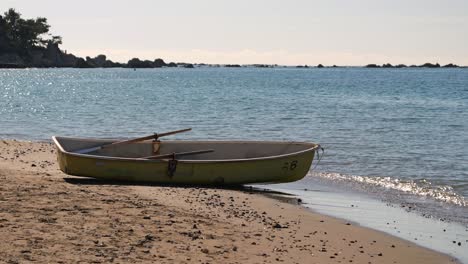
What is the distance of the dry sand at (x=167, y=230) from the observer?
8.20 m

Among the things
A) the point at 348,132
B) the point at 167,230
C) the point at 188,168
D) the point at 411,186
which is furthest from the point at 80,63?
the point at 167,230

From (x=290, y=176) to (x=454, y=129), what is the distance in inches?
738

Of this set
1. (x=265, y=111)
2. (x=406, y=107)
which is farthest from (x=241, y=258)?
(x=406, y=107)

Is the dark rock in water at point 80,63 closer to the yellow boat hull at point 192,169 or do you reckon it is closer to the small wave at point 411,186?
the small wave at point 411,186

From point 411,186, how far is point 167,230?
871 centimetres

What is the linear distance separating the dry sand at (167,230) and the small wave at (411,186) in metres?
3.76

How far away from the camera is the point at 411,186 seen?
1642 centimetres

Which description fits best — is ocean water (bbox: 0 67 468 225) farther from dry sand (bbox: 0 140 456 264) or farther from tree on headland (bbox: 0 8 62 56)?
tree on headland (bbox: 0 8 62 56)

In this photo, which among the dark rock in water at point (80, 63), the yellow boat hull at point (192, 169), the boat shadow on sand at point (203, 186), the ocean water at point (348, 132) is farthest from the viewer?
the dark rock in water at point (80, 63)

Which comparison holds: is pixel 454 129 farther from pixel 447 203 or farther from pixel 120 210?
pixel 120 210

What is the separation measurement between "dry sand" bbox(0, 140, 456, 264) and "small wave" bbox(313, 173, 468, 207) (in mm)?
3756

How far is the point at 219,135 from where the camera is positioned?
28281mm

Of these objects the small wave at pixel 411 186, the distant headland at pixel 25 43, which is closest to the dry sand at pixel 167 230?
the small wave at pixel 411 186

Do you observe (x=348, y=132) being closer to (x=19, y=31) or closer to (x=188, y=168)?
(x=188, y=168)
